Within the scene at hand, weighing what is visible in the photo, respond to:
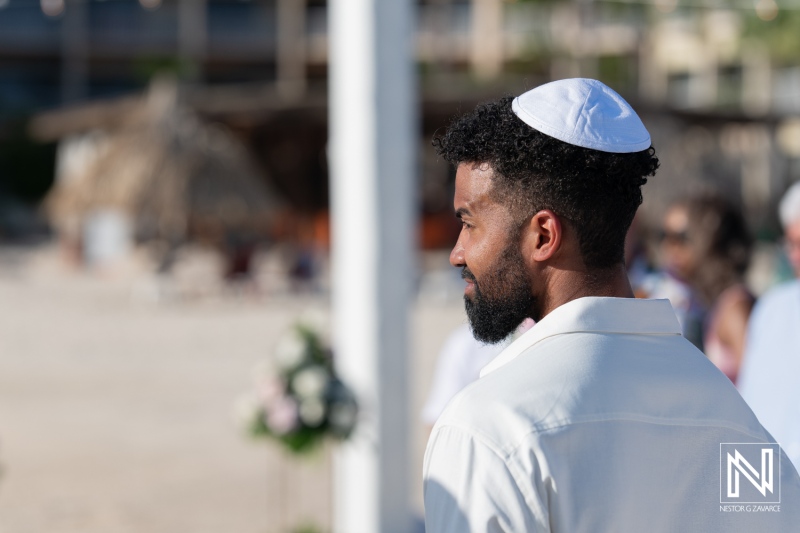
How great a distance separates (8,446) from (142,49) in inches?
1435

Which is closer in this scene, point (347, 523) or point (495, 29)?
point (347, 523)

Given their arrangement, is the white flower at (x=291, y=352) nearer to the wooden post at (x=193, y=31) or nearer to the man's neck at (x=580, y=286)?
the man's neck at (x=580, y=286)

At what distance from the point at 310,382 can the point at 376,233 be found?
0.72 meters

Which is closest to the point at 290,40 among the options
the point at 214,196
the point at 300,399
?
the point at 214,196

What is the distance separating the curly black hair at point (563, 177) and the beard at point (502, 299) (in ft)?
0.21

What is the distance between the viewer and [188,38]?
42375 mm

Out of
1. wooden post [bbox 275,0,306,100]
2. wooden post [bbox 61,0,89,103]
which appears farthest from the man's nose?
wooden post [bbox 61,0,89,103]

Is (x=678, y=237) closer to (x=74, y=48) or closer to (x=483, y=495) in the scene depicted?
(x=483, y=495)

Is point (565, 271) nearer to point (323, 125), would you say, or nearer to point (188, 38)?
point (323, 125)

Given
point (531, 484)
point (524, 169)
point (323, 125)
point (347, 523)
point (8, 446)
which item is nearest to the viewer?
point (531, 484)

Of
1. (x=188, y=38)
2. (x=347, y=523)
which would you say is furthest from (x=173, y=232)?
(x=188, y=38)

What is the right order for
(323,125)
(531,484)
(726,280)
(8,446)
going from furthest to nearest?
(323,125) < (8,446) < (726,280) < (531,484)

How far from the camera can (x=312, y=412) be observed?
459cm

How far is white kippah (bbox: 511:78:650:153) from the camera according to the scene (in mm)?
1398
